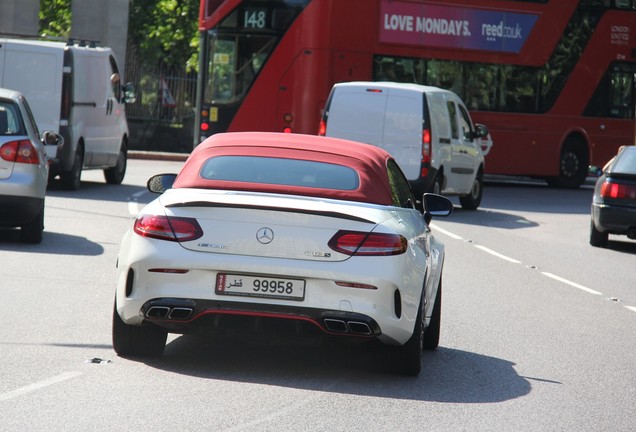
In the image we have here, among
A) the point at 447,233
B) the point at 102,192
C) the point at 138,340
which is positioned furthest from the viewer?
the point at 102,192

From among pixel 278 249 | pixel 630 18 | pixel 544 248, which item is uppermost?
pixel 630 18

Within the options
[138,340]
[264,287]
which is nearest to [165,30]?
[138,340]

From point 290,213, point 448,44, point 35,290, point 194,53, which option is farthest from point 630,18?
point 290,213

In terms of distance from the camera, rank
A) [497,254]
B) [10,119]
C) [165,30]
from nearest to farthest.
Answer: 1. [10,119]
2. [497,254]
3. [165,30]

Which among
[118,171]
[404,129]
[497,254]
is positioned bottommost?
[118,171]

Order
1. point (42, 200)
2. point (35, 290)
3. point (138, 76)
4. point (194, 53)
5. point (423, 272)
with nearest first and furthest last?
point (423, 272)
point (35, 290)
point (42, 200)
point (138, 76)
point (194, 53)

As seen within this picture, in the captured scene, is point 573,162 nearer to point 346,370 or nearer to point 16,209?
point 16,209

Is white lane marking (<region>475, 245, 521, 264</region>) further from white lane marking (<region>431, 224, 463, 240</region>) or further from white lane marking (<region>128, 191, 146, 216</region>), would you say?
white lane marking (<region>128, 191, 146, 216</region>)

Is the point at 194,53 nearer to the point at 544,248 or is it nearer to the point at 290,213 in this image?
the point at 544,248

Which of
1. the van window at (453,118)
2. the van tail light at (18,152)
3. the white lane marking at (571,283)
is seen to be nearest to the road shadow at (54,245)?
the van tail light at (18,152)

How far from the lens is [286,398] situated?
7426 millimetres

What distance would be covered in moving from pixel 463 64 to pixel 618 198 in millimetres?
12148

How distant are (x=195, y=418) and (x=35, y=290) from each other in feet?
16.5

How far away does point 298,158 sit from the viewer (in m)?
8.61
